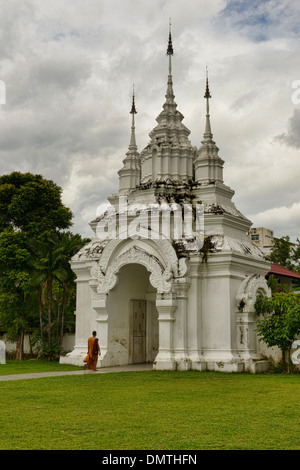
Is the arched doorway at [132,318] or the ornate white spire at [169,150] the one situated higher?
the ornate white spire at [169,150]

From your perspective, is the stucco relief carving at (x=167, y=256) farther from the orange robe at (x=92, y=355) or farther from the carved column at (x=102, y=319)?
the orange robe at (x=92, y=355)

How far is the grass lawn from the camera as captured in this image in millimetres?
6715

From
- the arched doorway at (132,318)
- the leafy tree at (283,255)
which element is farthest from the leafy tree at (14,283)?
the leafy tree at (283,255)

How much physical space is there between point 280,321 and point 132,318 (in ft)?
18.1

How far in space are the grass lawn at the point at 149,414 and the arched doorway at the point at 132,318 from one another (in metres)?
4.36

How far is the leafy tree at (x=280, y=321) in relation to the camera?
15.8 metres

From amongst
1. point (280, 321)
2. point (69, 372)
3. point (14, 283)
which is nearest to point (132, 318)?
point (69, 372)

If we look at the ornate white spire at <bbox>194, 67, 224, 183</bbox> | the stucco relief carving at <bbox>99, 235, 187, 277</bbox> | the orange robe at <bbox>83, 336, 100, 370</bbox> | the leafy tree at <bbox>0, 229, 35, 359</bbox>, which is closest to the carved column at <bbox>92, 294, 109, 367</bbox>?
the orange robe at <bbox>83, 336, 100, 370</bbox>

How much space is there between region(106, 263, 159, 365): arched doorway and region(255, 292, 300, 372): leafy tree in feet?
14.8

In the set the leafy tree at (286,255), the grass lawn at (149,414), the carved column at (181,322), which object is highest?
the leafy tree at (286,255)

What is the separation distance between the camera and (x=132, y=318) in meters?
19.5

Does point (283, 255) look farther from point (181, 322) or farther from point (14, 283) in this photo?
point (181, 322)

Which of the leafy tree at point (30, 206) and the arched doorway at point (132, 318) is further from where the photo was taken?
the leafy tree at point (30, 206)
